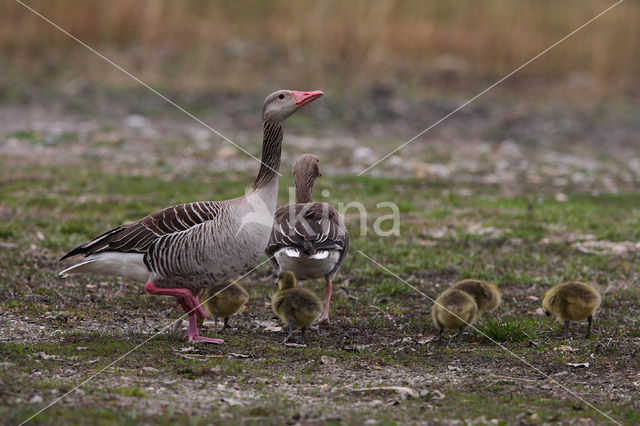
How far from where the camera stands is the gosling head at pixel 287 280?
801 cm

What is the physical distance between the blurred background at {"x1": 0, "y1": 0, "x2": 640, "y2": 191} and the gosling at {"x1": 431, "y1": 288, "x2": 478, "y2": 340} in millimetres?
7975

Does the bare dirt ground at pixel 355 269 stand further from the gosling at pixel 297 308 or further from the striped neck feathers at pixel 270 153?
the striped neck feathers at pixel 270 153

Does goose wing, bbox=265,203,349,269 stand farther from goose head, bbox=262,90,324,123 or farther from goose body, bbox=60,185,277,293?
goose head, bbox=262,90,324,123

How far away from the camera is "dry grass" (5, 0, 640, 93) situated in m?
20.5

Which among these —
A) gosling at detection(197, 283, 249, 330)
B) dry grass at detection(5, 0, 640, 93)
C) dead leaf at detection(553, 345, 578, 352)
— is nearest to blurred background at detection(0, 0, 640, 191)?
dry grass at detection(5, 0, 640, 93)

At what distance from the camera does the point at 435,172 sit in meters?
15.3

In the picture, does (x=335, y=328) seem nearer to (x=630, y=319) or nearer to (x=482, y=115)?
(x=630, y=319)

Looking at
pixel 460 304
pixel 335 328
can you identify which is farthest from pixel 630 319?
pixel 335 328

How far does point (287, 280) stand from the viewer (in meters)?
8.02

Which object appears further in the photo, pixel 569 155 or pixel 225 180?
pixel 569 155

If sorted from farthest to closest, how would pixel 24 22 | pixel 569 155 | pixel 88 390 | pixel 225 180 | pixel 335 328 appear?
pixel 24 22 → pixel 569 155 → pixel 225 180 → pixel 335 328 → pixel 88 390

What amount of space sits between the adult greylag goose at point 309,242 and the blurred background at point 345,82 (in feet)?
22.4

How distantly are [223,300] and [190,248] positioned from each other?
32.9 inches

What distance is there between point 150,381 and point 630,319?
4.89 metres
